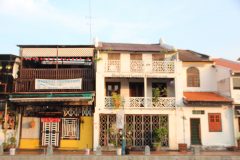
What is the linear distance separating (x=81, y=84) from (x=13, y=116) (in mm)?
5861

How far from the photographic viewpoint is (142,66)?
24.2 m

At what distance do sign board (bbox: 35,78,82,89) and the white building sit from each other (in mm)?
1647

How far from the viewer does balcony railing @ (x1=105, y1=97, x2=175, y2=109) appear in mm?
Answer: 23625

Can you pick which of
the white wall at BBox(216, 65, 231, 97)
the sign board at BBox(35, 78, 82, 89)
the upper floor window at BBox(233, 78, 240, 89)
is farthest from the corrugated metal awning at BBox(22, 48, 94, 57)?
the upper floor window at BBox(233, 78, 240, 89)

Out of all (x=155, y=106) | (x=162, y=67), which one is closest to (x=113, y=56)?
(x=162, y=67)

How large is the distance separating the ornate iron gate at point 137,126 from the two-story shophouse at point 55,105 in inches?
43.1

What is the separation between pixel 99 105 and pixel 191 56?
32.5 ft

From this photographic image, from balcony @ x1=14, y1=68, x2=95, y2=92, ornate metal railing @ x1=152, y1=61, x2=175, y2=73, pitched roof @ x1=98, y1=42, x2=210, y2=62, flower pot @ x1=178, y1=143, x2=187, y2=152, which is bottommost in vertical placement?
flower pot @ x1=178, y1=143, x2=187, y2=152

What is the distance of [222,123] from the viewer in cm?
2380

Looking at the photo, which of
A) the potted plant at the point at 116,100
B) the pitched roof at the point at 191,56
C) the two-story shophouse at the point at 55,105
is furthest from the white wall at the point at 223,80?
the two-story shophouse at the point at 55,105

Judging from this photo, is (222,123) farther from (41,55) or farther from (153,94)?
(41,55)

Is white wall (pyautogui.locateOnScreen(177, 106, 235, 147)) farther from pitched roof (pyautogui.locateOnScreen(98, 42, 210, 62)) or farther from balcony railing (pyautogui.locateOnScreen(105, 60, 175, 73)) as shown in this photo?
pitched roof (pyautogui.locateOnScreen(98, 42, 210, 62))

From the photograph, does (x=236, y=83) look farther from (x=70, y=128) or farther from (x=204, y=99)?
(x=70, y=128)

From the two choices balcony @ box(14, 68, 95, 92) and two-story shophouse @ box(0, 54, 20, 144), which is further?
balcony @ box(14, 68, 95, 92)
